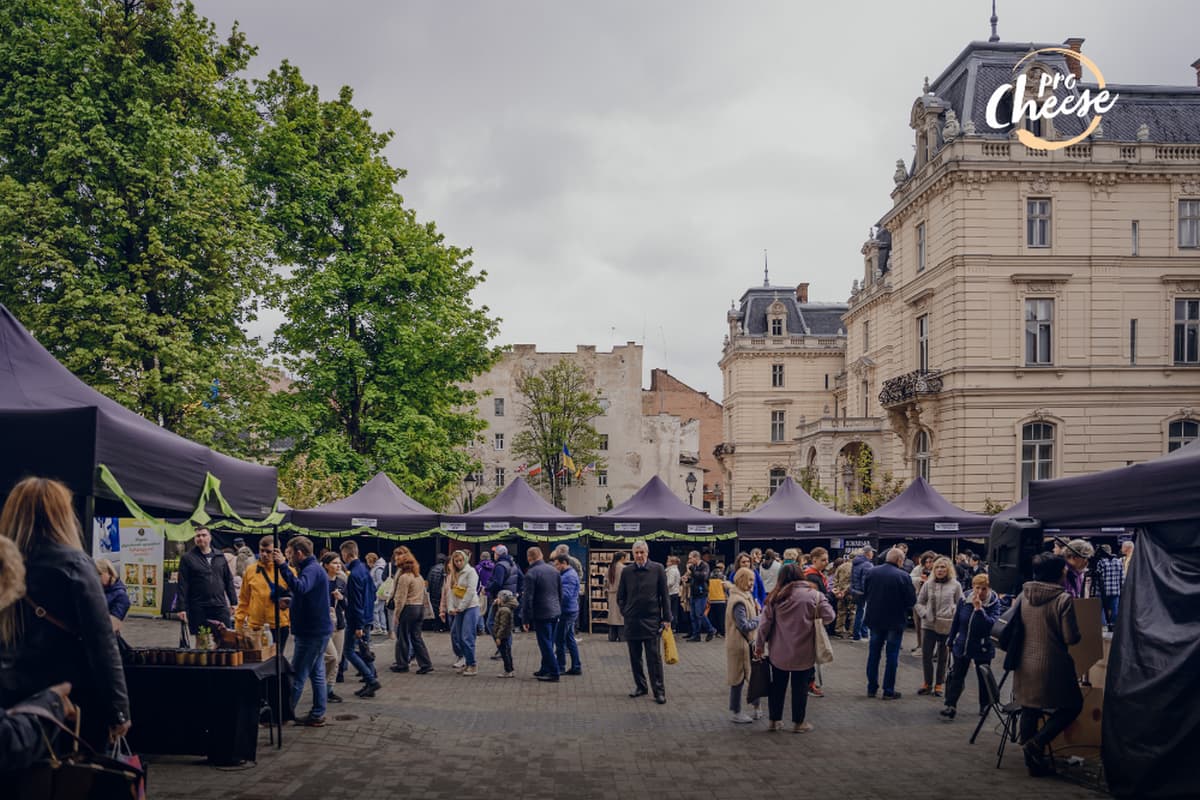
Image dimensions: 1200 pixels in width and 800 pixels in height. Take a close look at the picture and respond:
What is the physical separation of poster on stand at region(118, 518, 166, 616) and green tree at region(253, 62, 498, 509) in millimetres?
6817

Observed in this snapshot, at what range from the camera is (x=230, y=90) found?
1025 inches

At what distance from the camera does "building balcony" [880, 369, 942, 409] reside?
4084cm

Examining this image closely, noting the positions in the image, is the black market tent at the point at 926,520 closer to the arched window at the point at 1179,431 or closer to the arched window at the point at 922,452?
the arched window at the point at 922,452

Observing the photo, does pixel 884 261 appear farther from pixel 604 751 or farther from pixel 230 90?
pixel 604 751

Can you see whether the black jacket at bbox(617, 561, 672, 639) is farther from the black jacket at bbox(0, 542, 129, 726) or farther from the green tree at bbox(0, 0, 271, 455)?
the green tree at bbox(0, 0, 271, 455)

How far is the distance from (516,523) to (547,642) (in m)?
8.06

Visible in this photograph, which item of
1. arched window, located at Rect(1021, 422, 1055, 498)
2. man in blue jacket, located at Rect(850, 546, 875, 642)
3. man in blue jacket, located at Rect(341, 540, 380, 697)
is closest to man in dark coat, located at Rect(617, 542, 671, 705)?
man in blue jacket, located at Rect(341, 540, 380, 697)

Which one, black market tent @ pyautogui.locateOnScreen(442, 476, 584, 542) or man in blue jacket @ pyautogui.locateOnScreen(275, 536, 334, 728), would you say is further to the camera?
black market tent @ pyautogui.locateOnScreen(442, 476, 584, 542)

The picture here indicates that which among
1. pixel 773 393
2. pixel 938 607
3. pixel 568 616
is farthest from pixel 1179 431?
pixel 773 393

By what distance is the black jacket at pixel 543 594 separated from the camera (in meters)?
15.4

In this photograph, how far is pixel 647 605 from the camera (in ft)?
43.7

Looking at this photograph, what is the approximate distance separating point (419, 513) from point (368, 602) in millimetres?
9220

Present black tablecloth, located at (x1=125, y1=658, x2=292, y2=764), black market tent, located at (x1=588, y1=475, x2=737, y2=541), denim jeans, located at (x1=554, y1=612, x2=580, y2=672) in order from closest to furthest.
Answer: black tablecloth, located at (x1=125, y1=658, x2=292, y2=764) → denim jeans, located at (x1=554, y1=612, x2=580, y2=672) → black market tent, located at (x1=588, y1=475, x2=737, y2=541)

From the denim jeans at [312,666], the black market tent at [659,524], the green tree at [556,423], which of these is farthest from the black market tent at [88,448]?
the green tree at [556,423]
